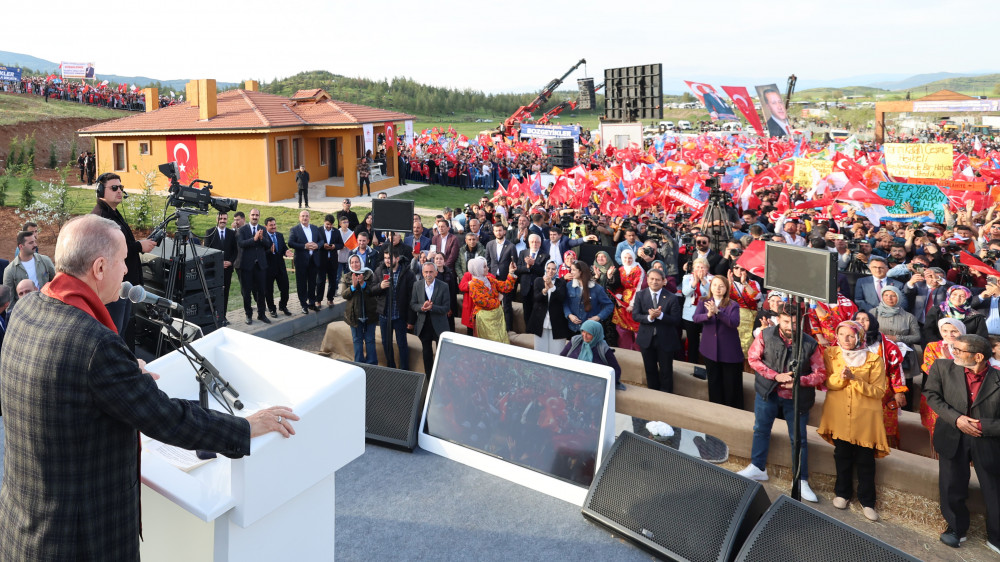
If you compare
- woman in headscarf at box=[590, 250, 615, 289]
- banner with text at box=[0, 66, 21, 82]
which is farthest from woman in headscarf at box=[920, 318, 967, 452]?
banner with text at box=[0, 66, 21, 82]

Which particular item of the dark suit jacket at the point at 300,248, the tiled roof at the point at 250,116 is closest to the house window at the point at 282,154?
the tiled roof at the point at 250,116

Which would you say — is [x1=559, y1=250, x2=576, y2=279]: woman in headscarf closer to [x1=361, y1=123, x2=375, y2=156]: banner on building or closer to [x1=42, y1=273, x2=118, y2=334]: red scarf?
[x1=42, y1=273, x2=118, y2=334]: red scarf

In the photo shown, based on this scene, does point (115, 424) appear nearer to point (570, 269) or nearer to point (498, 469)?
point (498, 469)

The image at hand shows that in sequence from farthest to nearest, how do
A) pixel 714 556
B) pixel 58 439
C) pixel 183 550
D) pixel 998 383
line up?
pixel 998 383 → pixel 714 556 → pixel 183 550 → pixel 58 439

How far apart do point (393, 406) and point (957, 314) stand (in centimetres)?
576

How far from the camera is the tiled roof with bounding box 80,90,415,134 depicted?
24000mm

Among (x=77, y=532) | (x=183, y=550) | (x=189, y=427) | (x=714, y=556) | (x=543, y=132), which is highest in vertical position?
(x=543, y=132)

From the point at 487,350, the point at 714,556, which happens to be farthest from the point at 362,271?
the point at 714,556

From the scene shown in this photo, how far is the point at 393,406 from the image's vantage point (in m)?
6.12

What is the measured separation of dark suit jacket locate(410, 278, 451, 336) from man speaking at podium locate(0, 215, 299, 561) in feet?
19.0

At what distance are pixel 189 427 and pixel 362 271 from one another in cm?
590

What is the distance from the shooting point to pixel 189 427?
232 centimetres

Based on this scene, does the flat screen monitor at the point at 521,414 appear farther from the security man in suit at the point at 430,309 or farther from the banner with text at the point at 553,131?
the banner with text at the point at 553,131

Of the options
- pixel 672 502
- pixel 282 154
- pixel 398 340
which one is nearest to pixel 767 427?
pixel 672 502
